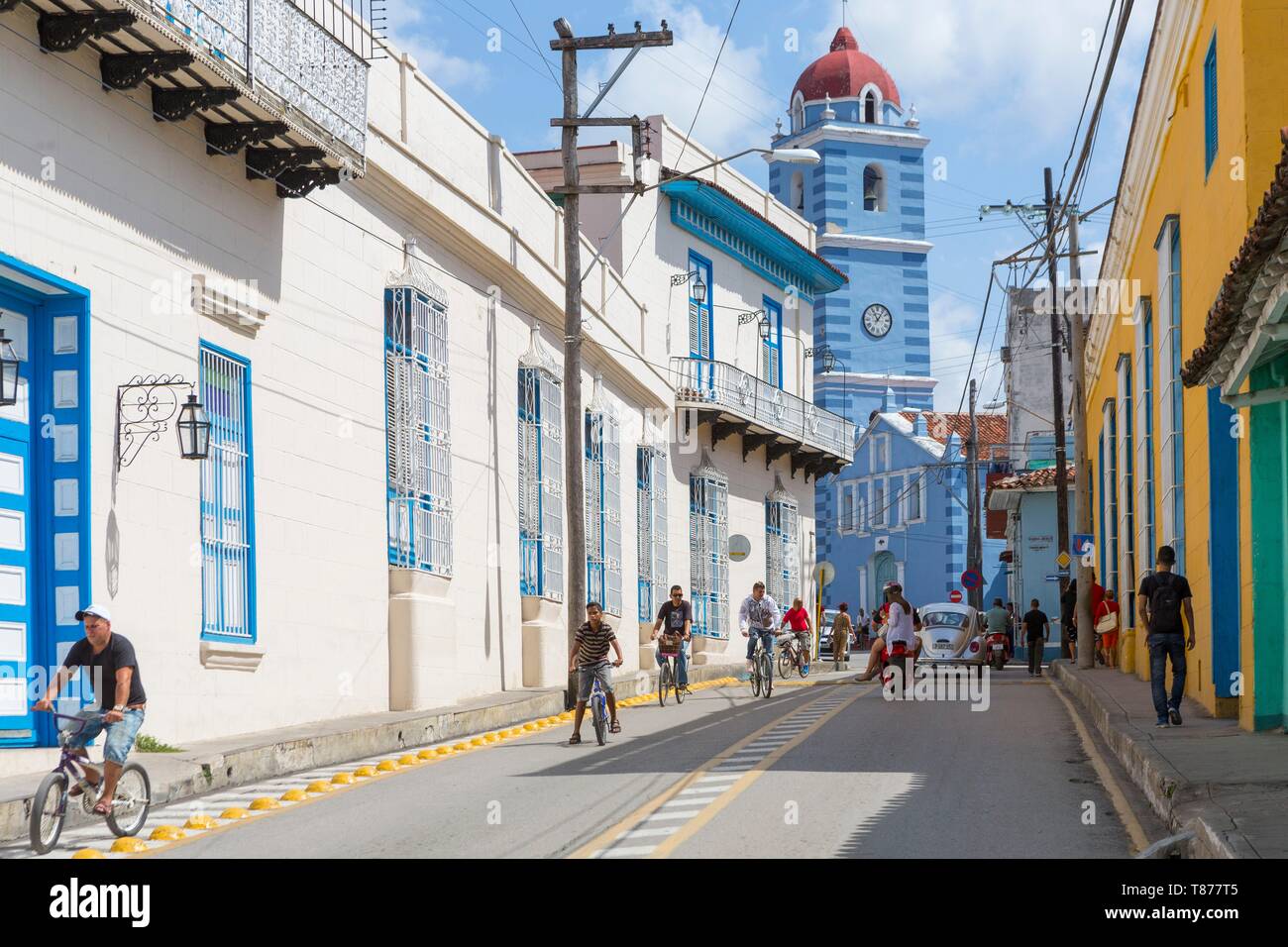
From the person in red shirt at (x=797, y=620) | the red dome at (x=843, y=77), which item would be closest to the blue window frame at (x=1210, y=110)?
the person in red shirt at (x=797, y=620)

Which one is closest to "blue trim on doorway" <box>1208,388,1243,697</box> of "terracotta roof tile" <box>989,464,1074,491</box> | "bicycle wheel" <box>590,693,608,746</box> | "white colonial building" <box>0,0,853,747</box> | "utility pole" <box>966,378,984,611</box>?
"bicycle wheel" <box>590,693,608,746</box>

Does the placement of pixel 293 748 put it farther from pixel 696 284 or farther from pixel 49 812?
pixel 696 284

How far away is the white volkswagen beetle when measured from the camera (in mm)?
40062

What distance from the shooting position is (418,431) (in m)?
22.3

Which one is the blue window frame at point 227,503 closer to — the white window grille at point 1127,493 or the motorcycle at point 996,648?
the white window grille at point 1127,493

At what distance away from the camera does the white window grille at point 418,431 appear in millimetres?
21875

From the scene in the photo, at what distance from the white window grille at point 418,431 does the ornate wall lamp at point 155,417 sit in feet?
17.8

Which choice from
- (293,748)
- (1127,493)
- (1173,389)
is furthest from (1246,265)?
(1127,493)

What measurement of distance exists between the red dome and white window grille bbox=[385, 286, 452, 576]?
198 feet

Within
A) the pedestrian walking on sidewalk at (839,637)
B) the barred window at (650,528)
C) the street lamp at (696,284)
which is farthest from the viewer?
the pedestrian walking on sidewalk at (839,637)
